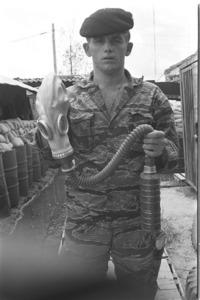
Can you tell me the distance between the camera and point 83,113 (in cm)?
179

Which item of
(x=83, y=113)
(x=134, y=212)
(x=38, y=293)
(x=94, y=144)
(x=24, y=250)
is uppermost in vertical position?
(x=83, y=113)

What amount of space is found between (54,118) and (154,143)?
0.49 m

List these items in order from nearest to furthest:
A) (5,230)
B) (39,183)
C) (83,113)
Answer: (83,113) → (5,230) → (39,183)

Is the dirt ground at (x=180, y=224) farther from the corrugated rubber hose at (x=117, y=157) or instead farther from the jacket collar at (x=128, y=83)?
the jacket collar at (x=128, y=83)

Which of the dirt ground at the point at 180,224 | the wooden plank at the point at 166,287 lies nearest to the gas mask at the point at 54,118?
the wooden plank at the point at 166,287

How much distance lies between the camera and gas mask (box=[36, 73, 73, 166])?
158 centimetres

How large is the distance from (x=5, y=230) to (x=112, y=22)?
10.6 feet

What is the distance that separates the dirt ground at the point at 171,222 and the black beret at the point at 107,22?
7.37 ft

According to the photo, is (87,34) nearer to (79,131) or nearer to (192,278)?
(79,131)

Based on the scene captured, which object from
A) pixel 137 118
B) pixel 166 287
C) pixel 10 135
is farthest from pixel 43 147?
pixel 10 135

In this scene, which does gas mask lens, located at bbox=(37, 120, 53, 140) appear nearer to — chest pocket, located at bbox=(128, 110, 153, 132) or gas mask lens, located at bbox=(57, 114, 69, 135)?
gas mask lens, located at bbox=(57, 114, 69, 135)

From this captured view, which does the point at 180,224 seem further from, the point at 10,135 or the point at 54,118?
the point at 10,135

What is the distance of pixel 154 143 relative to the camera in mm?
1580

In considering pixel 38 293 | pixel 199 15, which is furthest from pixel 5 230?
pixel 199 15
